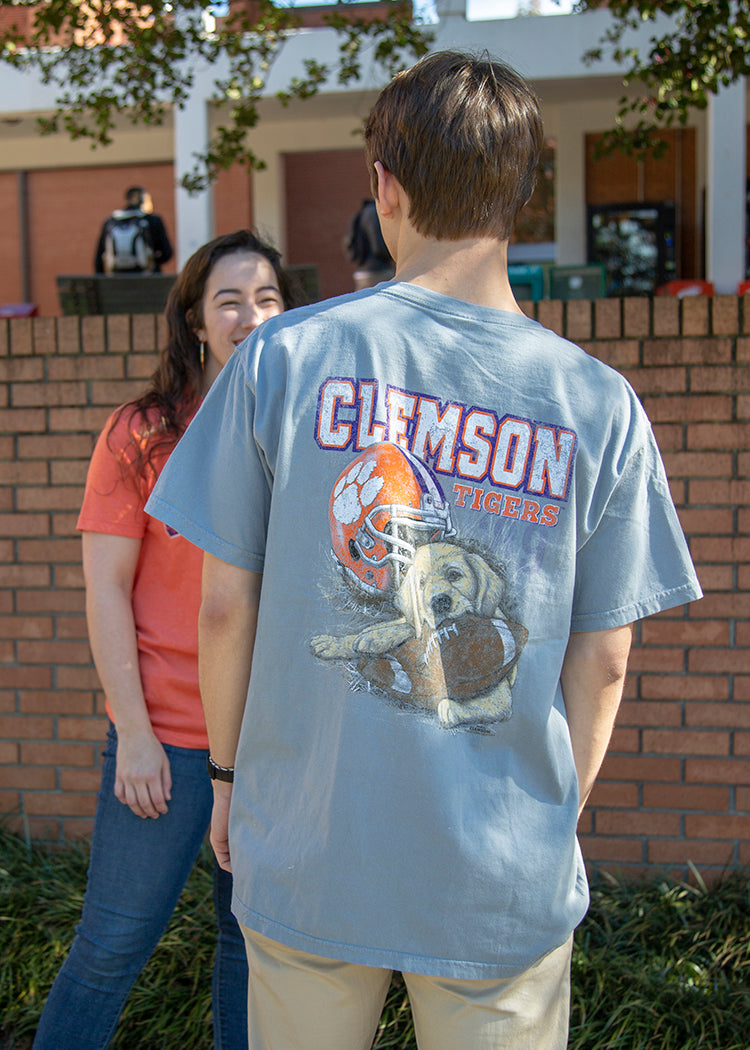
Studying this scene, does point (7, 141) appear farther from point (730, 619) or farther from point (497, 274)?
point (497, 274)

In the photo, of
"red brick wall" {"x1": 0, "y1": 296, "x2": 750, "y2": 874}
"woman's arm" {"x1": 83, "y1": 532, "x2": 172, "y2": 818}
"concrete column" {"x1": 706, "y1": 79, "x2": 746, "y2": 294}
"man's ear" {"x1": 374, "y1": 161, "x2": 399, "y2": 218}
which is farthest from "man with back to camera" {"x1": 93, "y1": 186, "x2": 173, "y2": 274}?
"man's ear" {"x1": 374, "y1": 161, "x2": 399, "y2": 218}

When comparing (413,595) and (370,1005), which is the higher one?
(413,595)

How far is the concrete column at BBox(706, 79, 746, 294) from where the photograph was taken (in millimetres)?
8203

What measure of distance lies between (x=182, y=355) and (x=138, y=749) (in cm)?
86

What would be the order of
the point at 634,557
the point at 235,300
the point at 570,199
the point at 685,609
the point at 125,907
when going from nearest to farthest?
the point at 634,557 → the point at 125,907 → the point at 235,300 → the point at 685,609 → the point at 570,199

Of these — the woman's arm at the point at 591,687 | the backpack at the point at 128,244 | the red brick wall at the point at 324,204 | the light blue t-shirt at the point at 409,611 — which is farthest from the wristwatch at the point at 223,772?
the red brick wall at the point at 324,204

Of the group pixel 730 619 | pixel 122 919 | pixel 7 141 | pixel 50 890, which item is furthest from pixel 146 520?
pixel 7 141

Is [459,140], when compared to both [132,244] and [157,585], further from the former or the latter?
[132,244]

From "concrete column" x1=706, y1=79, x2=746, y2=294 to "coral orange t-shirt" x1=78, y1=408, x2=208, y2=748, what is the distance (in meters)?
7.25

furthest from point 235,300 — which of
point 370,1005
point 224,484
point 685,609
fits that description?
point 685,609

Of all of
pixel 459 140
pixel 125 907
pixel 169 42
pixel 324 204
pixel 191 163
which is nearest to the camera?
pixel 459 140

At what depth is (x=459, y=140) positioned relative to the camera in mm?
1235

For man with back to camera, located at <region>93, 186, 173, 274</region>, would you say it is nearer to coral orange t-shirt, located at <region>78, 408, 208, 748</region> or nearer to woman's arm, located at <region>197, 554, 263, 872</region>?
coral orange t-shirt, located at <region>78, 408, 208, 748</region>

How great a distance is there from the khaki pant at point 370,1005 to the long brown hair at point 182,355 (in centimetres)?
110
